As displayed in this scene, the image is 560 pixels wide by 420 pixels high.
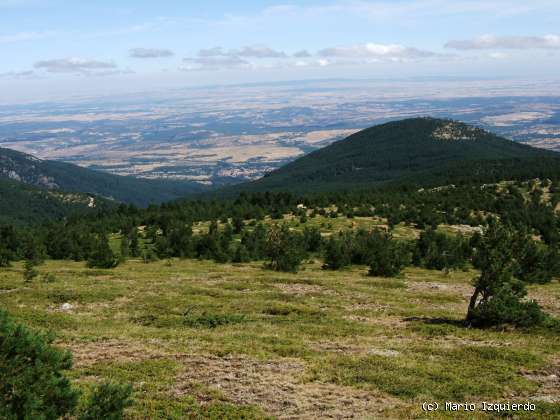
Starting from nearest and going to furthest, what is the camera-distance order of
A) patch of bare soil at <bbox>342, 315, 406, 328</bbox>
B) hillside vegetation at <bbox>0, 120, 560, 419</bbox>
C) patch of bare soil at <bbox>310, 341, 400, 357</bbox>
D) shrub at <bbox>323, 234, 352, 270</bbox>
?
hillside vegetation at <bbox>0, 120, 560, 419</bbox> → patch of bare soil at <bbox>310, 341, 400, 357</bbox> → patch of bare soil at <bbox>342, 315, 406, 328</bbox> → shrub at <bbox>323, 234, 352, 270</bbox>

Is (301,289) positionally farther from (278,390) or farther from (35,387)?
(35,387)

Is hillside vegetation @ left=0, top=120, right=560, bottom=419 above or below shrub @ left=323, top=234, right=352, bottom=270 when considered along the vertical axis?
above

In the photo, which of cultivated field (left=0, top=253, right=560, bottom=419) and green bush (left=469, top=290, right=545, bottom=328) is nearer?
cultivated field (left=0, top=253, right=560, bottom=419)

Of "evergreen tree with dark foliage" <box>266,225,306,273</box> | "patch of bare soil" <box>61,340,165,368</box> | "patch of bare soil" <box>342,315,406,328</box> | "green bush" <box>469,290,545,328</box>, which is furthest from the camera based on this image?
"evergreen tree with dark foliage" <box>266,225,306,273</box>

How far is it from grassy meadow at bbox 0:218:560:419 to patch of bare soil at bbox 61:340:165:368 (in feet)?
0.37

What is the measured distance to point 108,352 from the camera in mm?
20750

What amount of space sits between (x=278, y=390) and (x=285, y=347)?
4.75 metres

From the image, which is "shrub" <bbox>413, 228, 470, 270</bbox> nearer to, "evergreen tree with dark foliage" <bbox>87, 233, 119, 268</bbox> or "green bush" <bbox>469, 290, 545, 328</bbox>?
"green bush" <bbox>469, 290, 545, 328</bbox>

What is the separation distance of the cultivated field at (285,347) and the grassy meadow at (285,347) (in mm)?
71

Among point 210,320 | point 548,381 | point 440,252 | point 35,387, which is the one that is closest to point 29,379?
point 35,387

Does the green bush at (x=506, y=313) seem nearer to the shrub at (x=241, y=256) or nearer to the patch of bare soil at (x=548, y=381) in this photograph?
the patch of bare soil at (x=548, y=381)

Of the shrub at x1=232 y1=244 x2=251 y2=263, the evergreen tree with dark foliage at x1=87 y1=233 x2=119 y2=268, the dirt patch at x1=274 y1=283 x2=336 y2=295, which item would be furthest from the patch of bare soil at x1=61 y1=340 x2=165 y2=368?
the shrub at x1=232 y1=244 x2=251 y2=263

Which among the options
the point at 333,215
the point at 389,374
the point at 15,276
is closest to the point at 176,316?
the point at 389,374

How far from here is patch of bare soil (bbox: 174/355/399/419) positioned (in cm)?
1545
